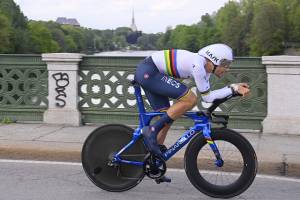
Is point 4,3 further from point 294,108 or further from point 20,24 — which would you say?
point 294,108

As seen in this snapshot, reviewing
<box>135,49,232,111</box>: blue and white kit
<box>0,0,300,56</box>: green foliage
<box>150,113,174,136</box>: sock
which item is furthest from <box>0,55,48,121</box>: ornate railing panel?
<box>0,0,300,56</box>: green foliage

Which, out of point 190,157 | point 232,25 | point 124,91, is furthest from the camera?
point 232,25

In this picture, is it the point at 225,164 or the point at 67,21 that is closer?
the point at 225,164

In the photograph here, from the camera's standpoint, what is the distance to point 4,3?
372 ft

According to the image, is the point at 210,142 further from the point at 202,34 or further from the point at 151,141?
the point at 202,34

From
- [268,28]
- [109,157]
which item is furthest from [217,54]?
[268,28]

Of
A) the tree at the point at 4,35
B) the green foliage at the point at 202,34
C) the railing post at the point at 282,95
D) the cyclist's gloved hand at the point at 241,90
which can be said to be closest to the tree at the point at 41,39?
the green foliage at the point at 202,34

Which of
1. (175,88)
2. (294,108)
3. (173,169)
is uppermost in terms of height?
(175,88)

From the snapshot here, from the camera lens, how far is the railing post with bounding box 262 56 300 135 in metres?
9.02

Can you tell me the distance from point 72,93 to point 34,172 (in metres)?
Result: 3.08

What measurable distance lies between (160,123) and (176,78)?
50cm

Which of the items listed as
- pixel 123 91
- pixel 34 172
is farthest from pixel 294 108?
pixel 34 172

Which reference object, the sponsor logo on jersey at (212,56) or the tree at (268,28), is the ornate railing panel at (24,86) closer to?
the sponsor logo on jersey at (212,56)

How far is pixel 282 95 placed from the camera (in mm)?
9102
